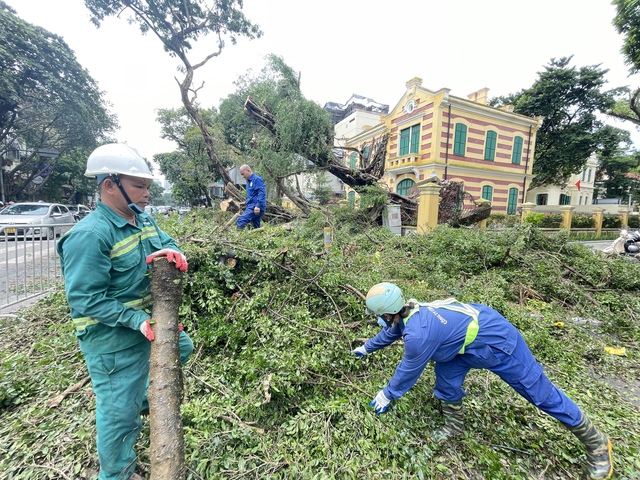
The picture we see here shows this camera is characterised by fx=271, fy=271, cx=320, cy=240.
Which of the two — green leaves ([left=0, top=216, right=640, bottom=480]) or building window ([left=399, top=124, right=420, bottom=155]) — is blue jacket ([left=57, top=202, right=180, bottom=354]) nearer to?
green leaves ([left=0, top=216, right=640, bottom=480])

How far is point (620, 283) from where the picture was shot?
4.75 meters

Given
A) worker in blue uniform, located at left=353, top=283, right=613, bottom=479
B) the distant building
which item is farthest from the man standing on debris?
the distant building

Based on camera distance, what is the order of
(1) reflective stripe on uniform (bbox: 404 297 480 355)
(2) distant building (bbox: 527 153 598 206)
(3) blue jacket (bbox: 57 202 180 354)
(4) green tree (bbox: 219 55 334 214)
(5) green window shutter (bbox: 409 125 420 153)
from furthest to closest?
(2) distant building (bbox: 527 153 598 206), (5) green window shutter (bbox: 409 125 420 153), (4) green tree (bbox: 219 55 334 214), (1) reflective stripe on uniform (bbox: 404 297 480 355), (3) blue jacket (bbox: 57 202 180 354)

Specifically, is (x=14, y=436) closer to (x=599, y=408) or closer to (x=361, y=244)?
(x=599, y=408)

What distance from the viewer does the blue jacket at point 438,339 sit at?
Answer: 1.80 m

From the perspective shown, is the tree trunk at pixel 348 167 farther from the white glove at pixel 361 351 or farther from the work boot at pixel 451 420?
the work boot at pixel 451 420

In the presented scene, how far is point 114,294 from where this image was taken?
4.82ft

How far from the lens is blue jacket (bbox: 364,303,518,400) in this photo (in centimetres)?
180

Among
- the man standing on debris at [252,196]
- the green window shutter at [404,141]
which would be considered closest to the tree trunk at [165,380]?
the man standing on debris at [252,196]

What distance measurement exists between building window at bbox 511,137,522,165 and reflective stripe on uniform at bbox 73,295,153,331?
22.3 meters

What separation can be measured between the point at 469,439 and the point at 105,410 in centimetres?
234

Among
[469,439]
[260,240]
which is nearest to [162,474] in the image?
[469,439]

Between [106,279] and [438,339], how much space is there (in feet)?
6.53

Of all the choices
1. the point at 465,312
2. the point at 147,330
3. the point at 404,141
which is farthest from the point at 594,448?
the point at 404,141
